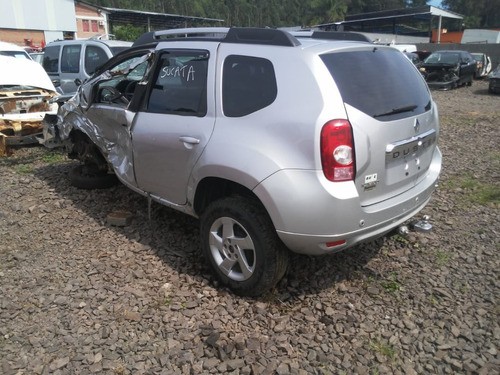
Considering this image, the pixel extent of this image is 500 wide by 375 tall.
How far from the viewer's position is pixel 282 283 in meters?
3.53

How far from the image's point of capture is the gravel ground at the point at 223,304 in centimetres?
275

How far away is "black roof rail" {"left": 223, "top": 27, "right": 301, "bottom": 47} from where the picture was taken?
300 cm

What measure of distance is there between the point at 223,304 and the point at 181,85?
176 cm

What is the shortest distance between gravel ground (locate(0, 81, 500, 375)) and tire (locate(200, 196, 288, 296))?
17 cm

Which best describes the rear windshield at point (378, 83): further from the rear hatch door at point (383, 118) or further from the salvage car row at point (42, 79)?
the salvage car row at point (42, 79)

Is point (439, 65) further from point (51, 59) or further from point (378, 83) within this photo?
point (378, 83)

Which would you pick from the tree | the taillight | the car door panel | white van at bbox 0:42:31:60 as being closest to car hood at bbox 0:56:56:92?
white van at bbox 0:42:31:60

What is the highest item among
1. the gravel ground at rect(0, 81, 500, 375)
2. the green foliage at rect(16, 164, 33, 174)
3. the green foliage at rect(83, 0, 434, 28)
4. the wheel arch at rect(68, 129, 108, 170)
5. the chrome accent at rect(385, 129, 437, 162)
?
the green foliage at rect(83, 0, 434, 28)

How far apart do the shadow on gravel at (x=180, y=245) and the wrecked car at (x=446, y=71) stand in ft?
52.1

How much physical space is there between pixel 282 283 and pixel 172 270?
92cm

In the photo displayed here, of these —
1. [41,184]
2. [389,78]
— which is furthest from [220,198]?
[41,184]

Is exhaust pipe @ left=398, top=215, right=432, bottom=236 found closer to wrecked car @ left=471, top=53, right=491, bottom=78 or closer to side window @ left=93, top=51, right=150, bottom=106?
side window @ left=93, top=51, right=150, bottom=106

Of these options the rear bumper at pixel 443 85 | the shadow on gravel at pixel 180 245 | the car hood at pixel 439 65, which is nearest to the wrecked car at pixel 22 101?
the shadow on gravel at pixel 180 245

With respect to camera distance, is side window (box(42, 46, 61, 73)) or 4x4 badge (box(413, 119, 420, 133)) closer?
4x4 badge (box(413, 119, 420, 133))
